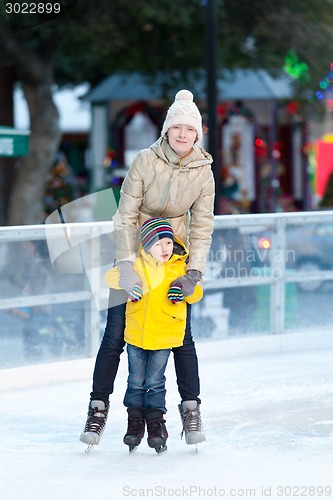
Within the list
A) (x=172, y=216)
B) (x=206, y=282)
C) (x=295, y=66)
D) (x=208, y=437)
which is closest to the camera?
(x=172, y=216)

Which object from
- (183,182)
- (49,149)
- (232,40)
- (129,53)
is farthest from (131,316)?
(129,53)

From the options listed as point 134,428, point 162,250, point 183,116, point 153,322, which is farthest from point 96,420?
point 183,116

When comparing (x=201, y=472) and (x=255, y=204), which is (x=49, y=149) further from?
(x=201, y=472)

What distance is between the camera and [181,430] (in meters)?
6.00

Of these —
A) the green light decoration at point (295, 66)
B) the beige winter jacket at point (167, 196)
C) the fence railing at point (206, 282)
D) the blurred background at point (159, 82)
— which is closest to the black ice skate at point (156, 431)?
the beige winter jacket at point (167, 196)

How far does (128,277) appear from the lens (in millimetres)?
5230

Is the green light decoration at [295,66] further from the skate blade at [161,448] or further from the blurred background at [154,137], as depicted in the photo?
the skate blade at [161,448]

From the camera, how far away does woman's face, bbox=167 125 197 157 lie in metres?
5.25

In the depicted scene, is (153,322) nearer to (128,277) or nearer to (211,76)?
(128,277)

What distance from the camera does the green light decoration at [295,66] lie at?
17391 mm

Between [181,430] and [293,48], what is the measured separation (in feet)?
39.6

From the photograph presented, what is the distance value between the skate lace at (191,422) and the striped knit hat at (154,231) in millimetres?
777

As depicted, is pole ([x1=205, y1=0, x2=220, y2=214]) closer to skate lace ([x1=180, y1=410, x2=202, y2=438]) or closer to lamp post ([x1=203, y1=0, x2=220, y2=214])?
lamp post ([x1=203, y1=0, x2=220, y2=214])

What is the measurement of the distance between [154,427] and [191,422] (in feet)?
0.55
